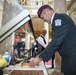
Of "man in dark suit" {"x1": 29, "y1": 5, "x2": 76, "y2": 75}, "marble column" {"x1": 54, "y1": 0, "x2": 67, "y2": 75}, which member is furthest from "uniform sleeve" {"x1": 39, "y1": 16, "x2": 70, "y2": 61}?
"marble column" {"x1": 54, "y1": 0, "x2": 67, "y2": 75}

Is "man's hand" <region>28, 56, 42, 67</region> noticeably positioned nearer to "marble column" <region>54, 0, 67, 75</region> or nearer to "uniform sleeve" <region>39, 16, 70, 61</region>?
"uniform sleeve" <region>39, 16, 70, 61</region>

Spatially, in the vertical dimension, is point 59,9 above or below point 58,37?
above

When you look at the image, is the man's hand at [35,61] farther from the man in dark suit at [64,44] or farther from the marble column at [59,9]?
the marble column at [59,9]

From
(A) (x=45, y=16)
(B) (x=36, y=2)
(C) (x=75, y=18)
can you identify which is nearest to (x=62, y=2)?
(C) (x=75, y=18)

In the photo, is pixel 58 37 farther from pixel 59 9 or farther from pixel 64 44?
pixel 59 9

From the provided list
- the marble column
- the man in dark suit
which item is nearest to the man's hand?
the man in dark suit

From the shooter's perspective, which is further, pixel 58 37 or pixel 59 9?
pixel 59 9

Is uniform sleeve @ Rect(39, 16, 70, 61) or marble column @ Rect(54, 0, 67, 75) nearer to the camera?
uniform sleeve @ Rect(39, 16, 70, 61)

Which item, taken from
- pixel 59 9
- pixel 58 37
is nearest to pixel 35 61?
pixel 58 37

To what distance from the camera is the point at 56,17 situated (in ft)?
5.41

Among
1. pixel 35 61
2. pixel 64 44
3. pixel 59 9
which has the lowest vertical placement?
pixel 35 61

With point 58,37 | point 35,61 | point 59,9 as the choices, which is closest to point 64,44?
point 58,37

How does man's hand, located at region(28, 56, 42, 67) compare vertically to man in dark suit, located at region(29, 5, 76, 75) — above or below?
below

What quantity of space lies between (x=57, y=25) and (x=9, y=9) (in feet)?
1.55
